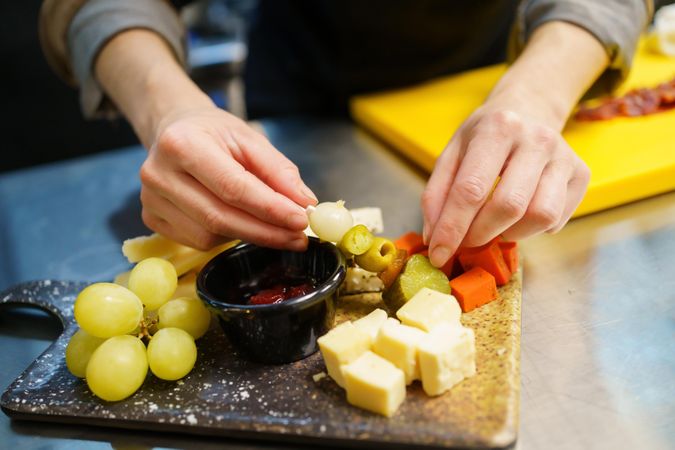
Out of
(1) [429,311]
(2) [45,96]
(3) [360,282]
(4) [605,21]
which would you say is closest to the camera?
(1) [429,311]

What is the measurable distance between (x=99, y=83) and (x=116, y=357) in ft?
3.24

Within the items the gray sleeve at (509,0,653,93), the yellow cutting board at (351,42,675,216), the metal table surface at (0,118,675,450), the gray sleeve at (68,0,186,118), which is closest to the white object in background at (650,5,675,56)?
the yellow cutting board at (351,42,675,216)

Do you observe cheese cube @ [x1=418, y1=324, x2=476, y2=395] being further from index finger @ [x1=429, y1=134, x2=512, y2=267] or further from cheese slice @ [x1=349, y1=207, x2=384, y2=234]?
cheese slice @ [x1=349, y1=207, x2=384, y2=234]

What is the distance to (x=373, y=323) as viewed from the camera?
972 mm

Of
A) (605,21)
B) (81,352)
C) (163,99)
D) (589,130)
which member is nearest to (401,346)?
(81,352)

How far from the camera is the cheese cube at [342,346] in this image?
91cm

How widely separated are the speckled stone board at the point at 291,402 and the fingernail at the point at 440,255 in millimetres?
99

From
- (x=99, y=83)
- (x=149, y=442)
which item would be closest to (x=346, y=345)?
(x=149, y=442)

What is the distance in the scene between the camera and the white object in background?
207 cm

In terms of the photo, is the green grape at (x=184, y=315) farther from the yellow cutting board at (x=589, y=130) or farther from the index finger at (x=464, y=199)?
the yellow cutting board at (x=589, y=130)

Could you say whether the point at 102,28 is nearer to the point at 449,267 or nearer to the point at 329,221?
the point at 329,221

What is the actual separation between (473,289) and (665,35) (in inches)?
58.8

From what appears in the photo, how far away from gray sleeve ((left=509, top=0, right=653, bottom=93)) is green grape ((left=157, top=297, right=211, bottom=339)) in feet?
3.78

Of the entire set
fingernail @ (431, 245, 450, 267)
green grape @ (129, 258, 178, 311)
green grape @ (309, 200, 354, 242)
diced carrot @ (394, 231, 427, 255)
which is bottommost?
diced carrot @ (394, 231, 427, 255)
